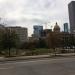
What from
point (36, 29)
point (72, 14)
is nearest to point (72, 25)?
point (72, 14)

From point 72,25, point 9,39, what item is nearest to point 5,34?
point 9,39

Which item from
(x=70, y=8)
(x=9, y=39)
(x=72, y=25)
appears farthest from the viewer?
(x=70, y=8)

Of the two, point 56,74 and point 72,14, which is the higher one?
point 72,14

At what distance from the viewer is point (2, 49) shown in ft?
185

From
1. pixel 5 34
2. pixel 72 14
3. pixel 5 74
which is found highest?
pixel 72 14

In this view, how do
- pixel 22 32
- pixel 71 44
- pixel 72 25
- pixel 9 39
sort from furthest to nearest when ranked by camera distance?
pixel 22 32, pixel 72 25, pixel 71 44, pixel 9 39

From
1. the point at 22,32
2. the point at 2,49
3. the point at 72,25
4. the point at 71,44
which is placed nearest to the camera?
the point at 2,49

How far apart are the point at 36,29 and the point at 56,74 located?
175080 mm

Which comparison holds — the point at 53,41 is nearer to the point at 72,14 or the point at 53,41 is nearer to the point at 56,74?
the point at 56,74

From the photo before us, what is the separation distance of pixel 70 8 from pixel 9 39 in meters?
154

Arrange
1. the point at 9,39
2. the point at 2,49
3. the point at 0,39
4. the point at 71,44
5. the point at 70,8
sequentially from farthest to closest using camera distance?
the point at 70,8
the point at 71,44
the point at 2,49
the point at 0,39
the point at 9,39

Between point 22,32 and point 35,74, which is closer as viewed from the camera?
point 35,74

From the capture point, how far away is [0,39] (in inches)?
2037

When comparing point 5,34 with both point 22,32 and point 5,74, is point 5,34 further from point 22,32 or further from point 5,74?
point 22,32
